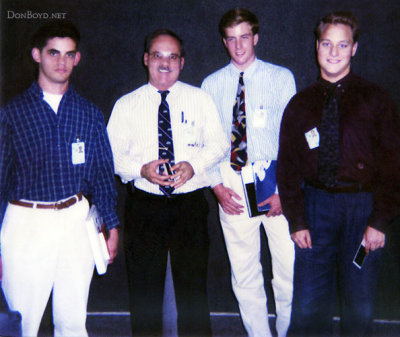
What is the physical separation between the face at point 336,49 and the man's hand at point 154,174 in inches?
41.1

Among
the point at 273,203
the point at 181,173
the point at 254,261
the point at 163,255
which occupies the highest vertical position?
the point at 181,173

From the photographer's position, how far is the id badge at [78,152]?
2.34 meters

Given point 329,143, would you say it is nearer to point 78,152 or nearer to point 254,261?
point 254,261

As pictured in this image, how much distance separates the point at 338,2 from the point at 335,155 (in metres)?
1.27

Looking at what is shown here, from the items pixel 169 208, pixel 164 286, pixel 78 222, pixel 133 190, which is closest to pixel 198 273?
pixel 164 286

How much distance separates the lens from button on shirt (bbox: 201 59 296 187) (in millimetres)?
2750

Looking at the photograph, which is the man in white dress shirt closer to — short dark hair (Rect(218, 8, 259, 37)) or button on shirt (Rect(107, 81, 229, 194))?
button on shirt (Rect(107, 81, 229, 194))

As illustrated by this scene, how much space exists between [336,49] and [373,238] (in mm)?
1010

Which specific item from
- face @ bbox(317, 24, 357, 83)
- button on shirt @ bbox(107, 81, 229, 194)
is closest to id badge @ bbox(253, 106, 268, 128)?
button on shirt @ bbox(107, 81, 229, 194)

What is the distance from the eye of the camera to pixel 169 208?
261cm

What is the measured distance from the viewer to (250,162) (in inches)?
109

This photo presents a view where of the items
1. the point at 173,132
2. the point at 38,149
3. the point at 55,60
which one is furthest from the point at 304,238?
the point at 55,60

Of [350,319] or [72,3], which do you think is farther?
[72,3]

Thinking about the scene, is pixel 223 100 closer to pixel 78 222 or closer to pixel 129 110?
pixel 129 110
